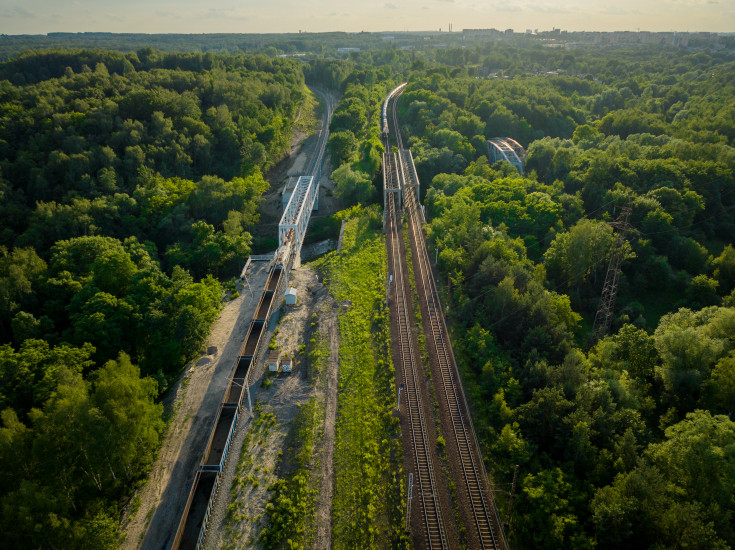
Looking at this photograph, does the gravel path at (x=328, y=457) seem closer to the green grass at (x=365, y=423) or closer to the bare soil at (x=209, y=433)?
the bare soil at (x=209, y=433)

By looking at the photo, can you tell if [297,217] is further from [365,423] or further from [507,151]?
[507,151]

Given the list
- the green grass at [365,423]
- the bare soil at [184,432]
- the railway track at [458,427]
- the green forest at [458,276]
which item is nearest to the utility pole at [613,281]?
the green forest at [458,276]

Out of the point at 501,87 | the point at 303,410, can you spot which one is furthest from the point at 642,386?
the point at 501,87

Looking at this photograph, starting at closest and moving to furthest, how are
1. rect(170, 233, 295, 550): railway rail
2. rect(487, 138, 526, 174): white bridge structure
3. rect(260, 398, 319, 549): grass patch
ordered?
rect(260, 398, 319, 549): grass patch → rect(170, 233, 295, 550): railway rail → rect(487, 138, 526, 174): white bridge structure

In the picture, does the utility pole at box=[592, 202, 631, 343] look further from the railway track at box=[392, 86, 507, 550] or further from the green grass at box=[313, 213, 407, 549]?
the green grass at box=[313, 213, 407, 549]

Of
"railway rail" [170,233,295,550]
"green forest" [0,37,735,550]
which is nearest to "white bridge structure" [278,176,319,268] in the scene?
"green forest" [0,37,735,550]
